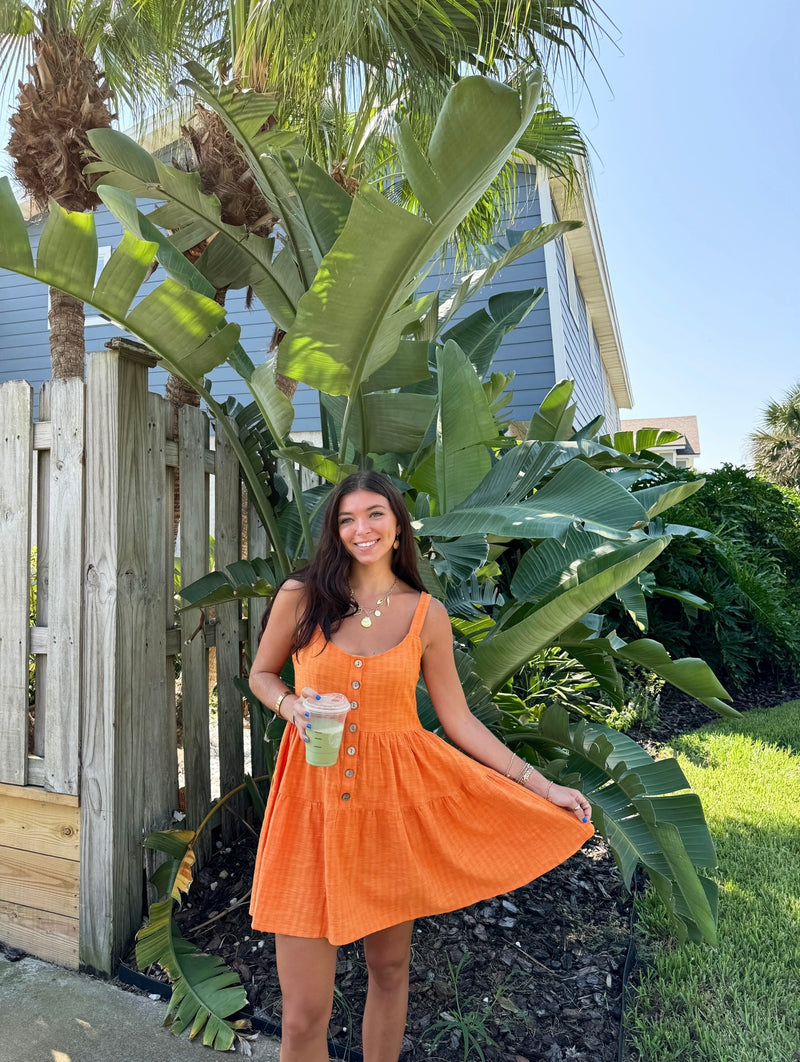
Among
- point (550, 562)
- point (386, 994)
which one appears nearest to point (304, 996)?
point (386, 994)

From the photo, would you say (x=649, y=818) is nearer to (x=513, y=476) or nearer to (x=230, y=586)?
(x=513, y=476)

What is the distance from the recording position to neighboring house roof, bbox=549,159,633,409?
9.98 m

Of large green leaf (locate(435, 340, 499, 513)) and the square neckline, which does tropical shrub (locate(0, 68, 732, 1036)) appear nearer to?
large green leaf (locate(435, 340, 499, 513))

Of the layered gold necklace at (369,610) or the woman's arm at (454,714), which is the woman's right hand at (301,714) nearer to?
the layered gold necklace at (369,610)

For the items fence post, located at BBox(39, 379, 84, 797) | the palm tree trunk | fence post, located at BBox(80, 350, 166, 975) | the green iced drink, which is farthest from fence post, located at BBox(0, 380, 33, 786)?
the palm tree trunk

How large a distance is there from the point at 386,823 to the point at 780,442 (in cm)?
2773

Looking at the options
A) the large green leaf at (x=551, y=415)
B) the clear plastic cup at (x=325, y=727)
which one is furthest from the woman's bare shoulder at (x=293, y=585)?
the large green leaf at (x=551, y=415)

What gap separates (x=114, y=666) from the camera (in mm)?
Result: 2631

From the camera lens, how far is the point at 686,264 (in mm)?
34625

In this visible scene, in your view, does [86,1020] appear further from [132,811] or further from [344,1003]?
[344,1003]

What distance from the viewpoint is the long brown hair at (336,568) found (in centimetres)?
193

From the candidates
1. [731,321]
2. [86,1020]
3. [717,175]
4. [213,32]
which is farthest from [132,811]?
[731,321]

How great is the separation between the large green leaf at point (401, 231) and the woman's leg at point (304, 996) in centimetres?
162

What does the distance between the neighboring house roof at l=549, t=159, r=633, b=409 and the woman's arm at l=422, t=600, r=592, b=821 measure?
17.2 ft
